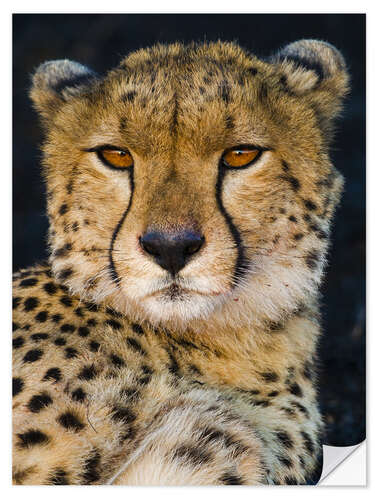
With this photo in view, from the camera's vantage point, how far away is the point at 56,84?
2.58 metres

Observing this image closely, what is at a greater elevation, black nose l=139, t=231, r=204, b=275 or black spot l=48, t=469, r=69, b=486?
black nose l=139, t=231, r=204, b=275

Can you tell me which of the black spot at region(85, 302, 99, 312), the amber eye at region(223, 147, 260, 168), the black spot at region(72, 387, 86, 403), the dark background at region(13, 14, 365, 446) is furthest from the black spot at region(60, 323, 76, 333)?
the amber eye at region(223, 147, 260, 168)

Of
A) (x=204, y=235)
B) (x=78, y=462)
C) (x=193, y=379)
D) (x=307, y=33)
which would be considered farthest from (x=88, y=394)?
(x=307, y=33)

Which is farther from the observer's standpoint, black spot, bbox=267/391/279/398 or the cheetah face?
black spot, bbox=267/391/279/398

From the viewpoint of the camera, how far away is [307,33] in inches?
115

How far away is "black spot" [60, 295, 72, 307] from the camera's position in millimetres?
2375

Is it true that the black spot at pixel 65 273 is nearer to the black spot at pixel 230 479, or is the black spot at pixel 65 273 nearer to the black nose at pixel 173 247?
the black nose at pixel 173 247

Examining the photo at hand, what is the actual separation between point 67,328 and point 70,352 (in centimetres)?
10

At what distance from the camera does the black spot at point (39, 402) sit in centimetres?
209

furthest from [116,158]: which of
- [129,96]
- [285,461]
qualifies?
[285,461]

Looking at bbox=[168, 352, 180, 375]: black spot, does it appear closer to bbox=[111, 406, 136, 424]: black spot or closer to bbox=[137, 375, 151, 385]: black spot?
bbox=[137, 375, 151, 385]: black spot

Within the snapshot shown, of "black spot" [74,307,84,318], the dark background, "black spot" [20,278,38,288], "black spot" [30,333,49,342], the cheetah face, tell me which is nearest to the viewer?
the cheetah face

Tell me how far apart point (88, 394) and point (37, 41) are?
5.76 feet

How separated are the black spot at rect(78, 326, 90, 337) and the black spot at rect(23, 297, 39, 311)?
180 mm
